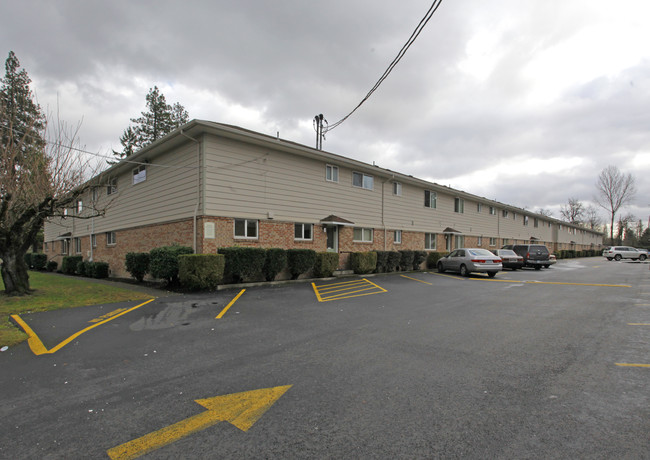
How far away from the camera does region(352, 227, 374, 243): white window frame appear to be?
1809cm

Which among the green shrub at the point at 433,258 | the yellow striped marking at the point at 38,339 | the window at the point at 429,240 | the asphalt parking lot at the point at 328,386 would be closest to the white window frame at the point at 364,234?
the green shrub at the point at 433,258

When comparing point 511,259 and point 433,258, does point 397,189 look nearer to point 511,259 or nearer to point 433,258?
point 433,258

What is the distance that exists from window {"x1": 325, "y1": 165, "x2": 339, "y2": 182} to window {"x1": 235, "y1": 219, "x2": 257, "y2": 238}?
16.3ft

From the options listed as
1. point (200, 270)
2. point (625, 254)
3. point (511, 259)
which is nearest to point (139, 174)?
point (200, 270)

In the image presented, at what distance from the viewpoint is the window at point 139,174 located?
55.1 ft

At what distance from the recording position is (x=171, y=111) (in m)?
39.2

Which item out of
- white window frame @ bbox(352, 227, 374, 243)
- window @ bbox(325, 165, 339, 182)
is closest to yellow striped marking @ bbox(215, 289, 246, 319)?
window @ bbox(325, 165, 339, 182)

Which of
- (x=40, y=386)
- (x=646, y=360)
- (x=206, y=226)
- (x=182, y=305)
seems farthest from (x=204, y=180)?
(x=646, y=360)

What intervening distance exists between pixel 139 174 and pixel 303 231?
937 centimetres

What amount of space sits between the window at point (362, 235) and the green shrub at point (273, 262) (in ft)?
19.0

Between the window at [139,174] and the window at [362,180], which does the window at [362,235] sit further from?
the window at [139,174]

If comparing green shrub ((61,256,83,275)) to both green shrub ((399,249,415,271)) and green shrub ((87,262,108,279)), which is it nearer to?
green shrub ((87,262,108,279))

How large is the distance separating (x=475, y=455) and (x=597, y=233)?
280ft

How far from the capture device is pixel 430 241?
78.2 ft
